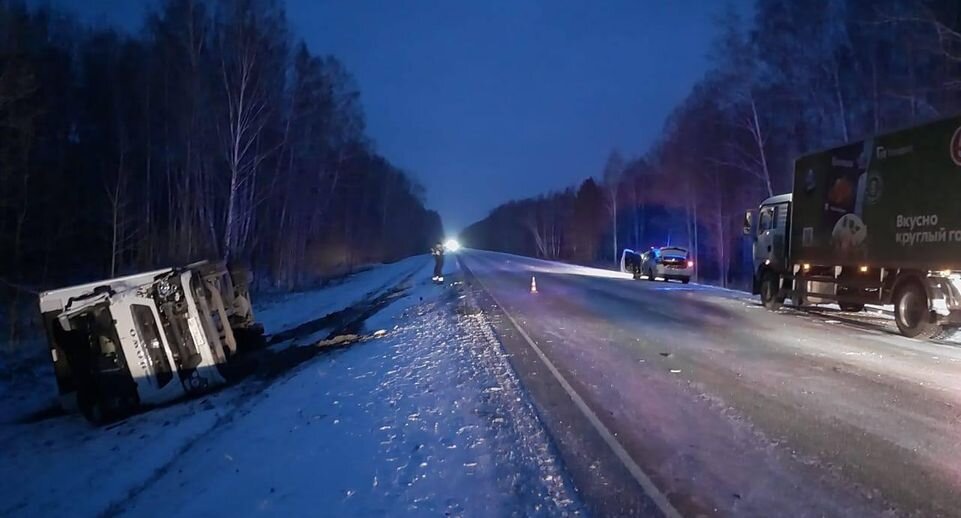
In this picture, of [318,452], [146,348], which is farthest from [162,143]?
[318,452]

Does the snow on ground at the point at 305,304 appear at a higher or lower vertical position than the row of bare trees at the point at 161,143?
lower

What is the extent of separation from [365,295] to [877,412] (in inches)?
838

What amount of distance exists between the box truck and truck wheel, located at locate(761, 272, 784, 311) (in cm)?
3

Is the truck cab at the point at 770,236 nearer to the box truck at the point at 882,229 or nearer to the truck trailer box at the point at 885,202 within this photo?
the box truck at the point at 882,229

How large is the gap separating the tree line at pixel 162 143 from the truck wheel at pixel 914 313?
19.2 m

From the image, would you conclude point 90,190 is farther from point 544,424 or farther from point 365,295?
point 544,424

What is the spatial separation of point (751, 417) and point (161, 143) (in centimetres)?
3123

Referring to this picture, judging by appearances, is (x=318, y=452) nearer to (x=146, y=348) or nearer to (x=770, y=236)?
(x=146, y=348)

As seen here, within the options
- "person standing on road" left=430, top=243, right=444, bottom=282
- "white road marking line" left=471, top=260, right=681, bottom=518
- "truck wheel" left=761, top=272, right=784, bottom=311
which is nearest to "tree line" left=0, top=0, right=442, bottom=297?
Answer: "person standing on road" left=430, top=243, right=444, bottom=282

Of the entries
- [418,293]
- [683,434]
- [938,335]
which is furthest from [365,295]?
[683,434]

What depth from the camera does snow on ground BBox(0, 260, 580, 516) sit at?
466cm

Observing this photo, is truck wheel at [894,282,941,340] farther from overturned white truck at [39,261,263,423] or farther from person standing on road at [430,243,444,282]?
person standing on road at [430,243,444,282]

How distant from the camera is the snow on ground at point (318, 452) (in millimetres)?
4660

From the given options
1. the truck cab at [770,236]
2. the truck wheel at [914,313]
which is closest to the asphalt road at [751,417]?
the truck wheel at [914,313]
